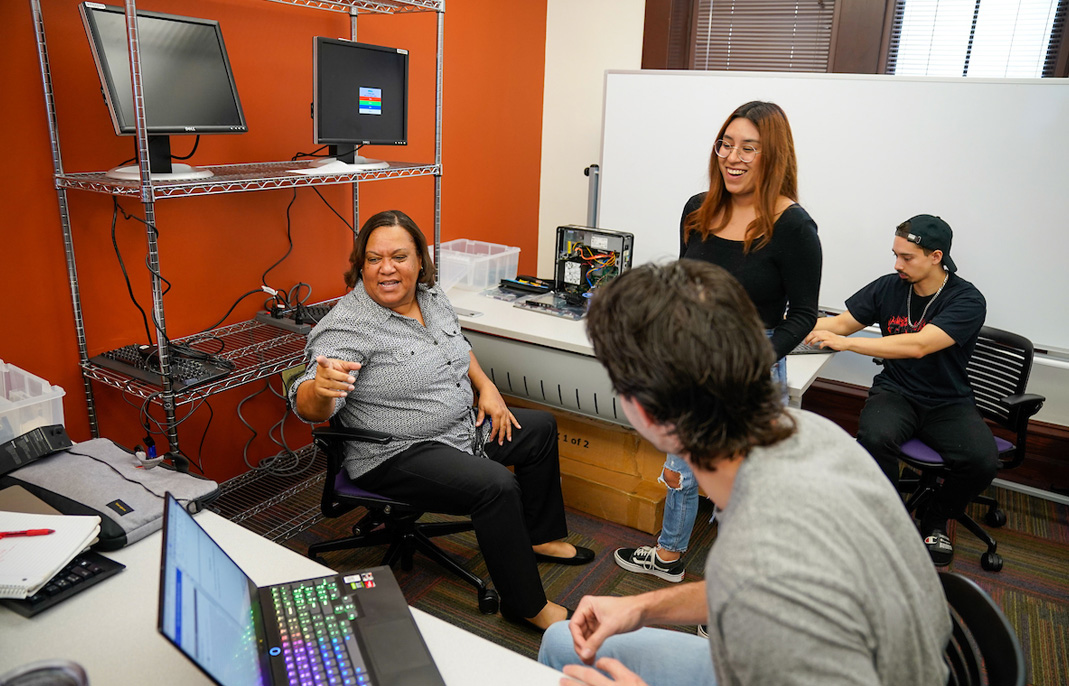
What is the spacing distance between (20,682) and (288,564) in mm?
465

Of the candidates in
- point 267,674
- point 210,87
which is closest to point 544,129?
point 210,87

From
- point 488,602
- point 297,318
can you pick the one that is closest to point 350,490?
point 488,602

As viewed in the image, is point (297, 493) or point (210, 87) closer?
point (210, 87)

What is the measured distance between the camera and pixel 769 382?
91 cm

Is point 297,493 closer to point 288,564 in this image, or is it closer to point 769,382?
point 288,564

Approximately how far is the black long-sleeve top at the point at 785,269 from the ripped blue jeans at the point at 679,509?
0.76 feet

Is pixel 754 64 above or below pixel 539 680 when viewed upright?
above

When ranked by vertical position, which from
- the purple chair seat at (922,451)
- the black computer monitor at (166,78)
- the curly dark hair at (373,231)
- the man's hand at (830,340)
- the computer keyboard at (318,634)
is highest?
the black computer monitor at (166,78)

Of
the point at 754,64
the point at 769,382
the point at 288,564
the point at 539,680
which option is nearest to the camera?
the point at 769,382

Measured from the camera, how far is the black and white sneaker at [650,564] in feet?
8.02

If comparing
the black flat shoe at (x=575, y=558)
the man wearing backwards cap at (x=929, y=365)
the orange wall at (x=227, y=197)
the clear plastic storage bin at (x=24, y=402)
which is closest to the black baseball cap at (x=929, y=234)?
the man wearing backwards cap at (x=929, y=365)

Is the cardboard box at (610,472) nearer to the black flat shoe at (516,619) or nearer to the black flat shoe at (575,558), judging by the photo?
the black flat shoe at (575,558)

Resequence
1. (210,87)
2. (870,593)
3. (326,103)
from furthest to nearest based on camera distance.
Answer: (326,103)
(210,87)
(870,593)

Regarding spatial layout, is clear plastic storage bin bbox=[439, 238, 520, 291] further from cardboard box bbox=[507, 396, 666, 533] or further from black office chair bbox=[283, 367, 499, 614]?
black office chair bbox=[283, 367, 499, 614]
